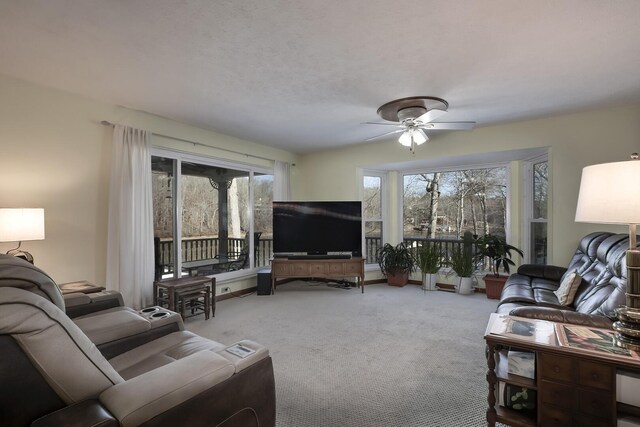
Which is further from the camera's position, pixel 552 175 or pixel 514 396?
pixel 552 175

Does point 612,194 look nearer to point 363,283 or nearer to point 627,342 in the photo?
point 627,342

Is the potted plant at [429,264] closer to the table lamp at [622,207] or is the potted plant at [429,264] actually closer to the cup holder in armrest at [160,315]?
the table lamp at [622,207]

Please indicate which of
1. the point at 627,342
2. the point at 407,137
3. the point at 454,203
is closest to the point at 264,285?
the point at 407,137

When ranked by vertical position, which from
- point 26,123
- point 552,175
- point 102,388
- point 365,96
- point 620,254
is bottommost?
point 102,388

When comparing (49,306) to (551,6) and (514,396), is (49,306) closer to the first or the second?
(514,396)

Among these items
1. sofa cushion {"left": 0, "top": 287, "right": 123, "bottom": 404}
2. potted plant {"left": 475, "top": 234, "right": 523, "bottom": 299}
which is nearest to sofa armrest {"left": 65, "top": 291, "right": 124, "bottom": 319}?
sofa cushion {"left": 0, "top": 287, "right": 123, "bottom": 404}

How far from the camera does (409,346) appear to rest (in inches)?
115

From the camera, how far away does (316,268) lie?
5012 mm

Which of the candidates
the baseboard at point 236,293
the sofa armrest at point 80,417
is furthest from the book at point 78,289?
the sofa armrest at point 80,417

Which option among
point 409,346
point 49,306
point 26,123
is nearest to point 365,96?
point 409,346

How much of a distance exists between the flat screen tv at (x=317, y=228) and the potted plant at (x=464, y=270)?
5.04 ft

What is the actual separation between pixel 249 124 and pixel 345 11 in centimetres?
255

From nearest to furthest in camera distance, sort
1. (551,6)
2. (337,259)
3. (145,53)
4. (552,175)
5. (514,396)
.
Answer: (514,396) < (551,6) < (145,53) < (552,175) < (337,259)

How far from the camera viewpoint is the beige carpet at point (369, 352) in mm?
1969
